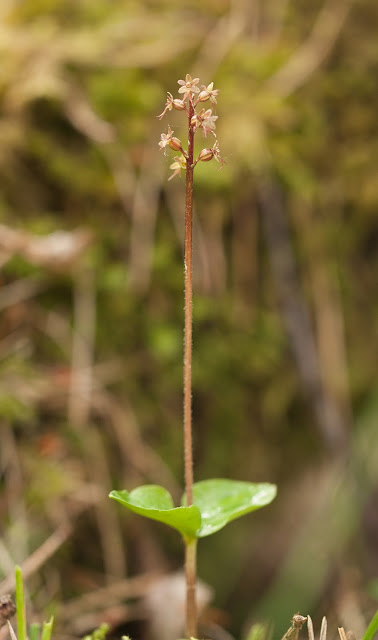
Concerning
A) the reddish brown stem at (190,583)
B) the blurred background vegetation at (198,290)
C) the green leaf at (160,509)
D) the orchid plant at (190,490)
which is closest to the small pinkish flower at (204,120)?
the orchid plant at (190,490)

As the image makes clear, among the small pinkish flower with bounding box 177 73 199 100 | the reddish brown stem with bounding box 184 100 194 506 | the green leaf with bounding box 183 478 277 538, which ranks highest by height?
the small pinkish flower with bounding box 177 73 199 100

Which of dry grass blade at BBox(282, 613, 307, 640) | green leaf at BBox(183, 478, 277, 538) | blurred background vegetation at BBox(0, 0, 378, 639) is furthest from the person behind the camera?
blurred background vegetation at BBox(0, 0, 378, 639)

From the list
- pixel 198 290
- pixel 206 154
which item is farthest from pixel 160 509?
pixel 198 290

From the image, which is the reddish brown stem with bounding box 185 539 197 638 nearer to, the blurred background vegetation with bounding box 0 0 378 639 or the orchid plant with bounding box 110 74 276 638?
the orchid plant with bounding box 110 74 276 638

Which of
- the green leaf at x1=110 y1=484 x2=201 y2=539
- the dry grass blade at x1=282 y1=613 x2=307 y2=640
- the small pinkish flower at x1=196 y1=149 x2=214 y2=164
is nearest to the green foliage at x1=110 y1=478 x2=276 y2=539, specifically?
the green leaf at x1=110 y1=484 x2=201 y2=539

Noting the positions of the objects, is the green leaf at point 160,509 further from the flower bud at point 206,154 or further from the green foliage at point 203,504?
the flower bud at point 206,154

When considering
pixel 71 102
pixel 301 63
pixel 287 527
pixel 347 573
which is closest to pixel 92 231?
pixel 71 102

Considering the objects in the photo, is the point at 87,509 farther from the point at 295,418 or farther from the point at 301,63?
the point at 301,63
